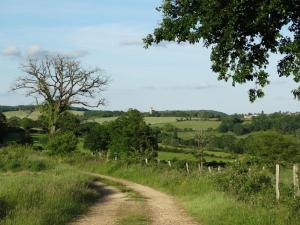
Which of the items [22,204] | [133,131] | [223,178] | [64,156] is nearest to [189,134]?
[133,131]

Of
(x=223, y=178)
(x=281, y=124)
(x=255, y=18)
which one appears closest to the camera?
(x=255, y=18)

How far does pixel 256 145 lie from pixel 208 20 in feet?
235

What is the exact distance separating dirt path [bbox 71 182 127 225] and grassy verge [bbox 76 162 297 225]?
2.83 meters

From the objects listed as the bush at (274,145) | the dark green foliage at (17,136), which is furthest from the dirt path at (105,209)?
the bush at (274,145)

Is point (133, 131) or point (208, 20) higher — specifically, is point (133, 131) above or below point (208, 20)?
below

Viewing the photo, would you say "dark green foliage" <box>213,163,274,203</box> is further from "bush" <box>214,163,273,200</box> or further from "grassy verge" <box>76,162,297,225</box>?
"grassy verge" <box>76,162,297,225</box>

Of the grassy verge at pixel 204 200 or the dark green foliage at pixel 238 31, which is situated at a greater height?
the dark green foliage at pixel 238 31

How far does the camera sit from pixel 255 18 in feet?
38.6

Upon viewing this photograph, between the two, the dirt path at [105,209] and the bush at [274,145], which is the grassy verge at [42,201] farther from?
the bush at [274,145]

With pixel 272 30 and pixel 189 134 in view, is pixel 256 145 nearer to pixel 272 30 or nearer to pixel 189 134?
pixel 189 134

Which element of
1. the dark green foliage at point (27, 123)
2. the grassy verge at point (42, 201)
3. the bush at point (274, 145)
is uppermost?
the dark green foliage at point (27, 123)

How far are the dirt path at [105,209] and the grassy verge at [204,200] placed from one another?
283 centimetres

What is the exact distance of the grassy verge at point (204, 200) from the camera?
561 inches

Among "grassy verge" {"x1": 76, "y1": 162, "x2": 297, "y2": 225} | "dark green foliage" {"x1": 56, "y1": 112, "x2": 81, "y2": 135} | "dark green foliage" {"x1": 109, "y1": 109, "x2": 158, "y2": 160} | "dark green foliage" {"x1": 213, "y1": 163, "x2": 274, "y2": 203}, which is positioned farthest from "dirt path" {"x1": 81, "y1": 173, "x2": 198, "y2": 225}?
"dark green foliage" {"x1": 56, "y1": 112, "x2": 81, "y2": 135}
